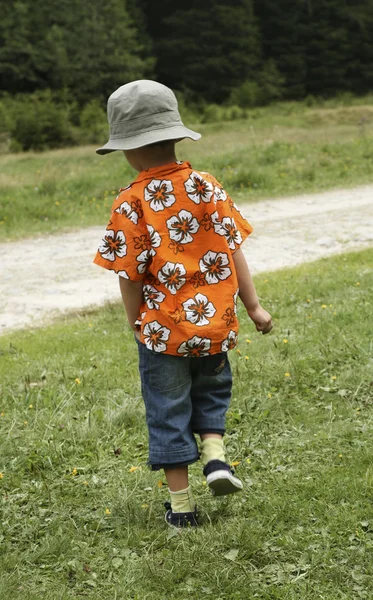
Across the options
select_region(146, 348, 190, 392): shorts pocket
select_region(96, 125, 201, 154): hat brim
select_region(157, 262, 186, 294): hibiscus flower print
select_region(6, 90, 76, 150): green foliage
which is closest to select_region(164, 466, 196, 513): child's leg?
select_region(146, 348, 190, 392): shorts pocket

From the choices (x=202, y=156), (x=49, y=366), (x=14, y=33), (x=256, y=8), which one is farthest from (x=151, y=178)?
(x=256, y=8)

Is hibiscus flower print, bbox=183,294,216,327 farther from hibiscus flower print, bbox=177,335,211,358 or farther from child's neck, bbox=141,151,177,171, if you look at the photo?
child's neck, bbox=141,151,177,171

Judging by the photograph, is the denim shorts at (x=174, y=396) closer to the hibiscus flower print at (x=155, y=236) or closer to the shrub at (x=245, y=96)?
the hibiscus flower print at (x=155, y=236)

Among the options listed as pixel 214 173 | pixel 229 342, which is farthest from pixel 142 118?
pixel 214 173

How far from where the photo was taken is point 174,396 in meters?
3.16

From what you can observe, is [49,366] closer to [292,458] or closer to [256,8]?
[292,458]

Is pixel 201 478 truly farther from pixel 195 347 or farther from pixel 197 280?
pixel 197 280

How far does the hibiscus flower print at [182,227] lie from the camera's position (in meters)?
3.01

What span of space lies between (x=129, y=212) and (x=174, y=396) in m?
0.73

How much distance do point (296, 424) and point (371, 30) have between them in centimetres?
4781

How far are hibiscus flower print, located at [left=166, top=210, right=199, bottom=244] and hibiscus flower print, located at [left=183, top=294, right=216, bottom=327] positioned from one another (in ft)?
0.71

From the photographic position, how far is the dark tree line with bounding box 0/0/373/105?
34594 mm

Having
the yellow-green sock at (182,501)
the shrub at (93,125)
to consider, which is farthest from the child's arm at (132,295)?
the shrub at (93,125)

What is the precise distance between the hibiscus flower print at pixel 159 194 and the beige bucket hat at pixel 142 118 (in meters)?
0.15
